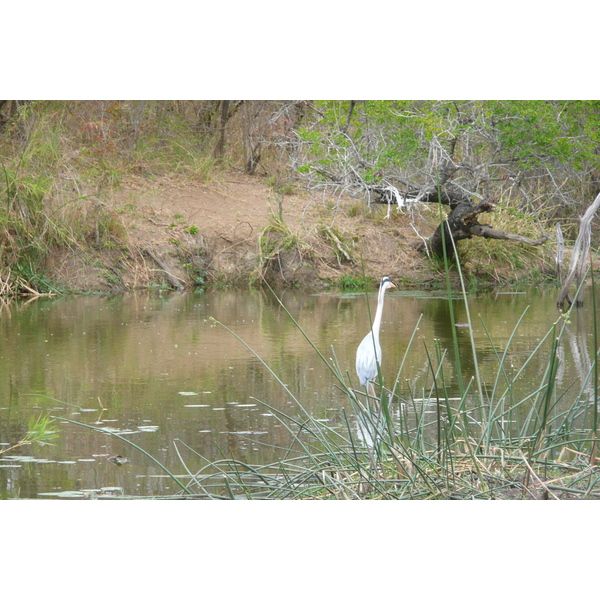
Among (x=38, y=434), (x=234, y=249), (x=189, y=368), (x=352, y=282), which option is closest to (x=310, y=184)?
(x=234, y=249)

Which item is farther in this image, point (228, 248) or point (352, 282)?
point (228, 248)

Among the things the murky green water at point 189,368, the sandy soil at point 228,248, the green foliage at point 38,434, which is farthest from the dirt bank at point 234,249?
the green foliage at point 38,434

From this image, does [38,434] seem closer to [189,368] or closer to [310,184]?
[189,368]

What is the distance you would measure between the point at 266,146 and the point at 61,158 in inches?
212

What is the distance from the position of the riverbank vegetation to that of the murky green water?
1.32 meters

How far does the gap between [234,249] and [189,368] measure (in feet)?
22.7

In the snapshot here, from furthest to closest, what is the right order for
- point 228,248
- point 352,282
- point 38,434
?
point 228,248, point 352,282, point 38,434

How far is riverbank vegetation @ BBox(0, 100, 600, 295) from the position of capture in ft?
36.6

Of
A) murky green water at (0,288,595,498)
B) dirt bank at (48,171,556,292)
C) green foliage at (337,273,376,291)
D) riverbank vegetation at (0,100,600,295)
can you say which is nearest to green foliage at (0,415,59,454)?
murky green water at (0,288,595,498)

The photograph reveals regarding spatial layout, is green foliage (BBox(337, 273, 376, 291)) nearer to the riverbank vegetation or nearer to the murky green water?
the riverbank vegetation

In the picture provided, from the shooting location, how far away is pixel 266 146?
16.5 m

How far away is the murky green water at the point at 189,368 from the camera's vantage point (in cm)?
392

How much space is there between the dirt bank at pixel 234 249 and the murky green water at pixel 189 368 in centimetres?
117

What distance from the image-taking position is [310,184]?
1372 cm
